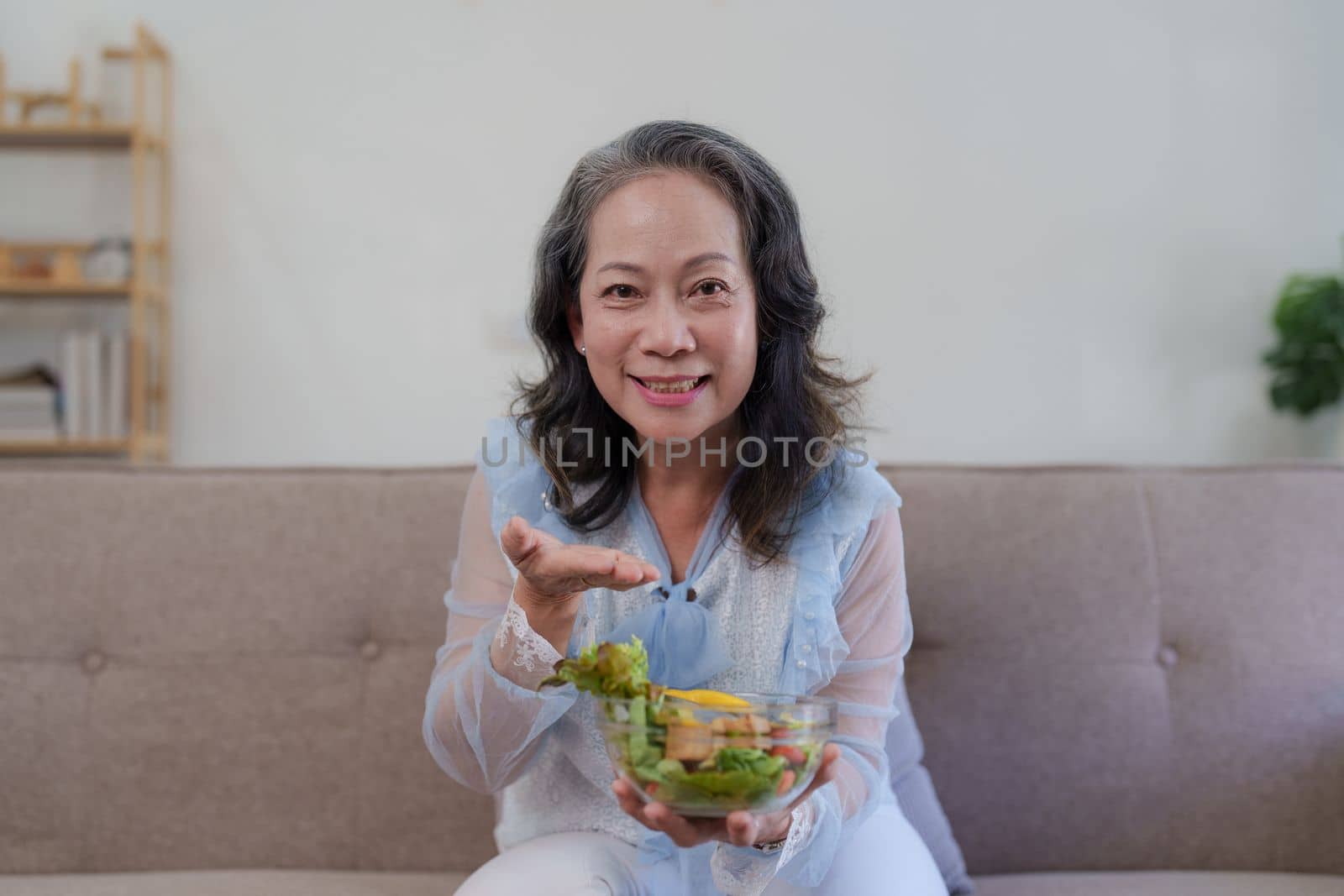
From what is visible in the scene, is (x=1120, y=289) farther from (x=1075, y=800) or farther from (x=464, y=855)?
A: (x=464, y=855)

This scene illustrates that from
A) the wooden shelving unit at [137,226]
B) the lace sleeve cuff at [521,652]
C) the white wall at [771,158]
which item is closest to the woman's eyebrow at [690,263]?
the lace sleeve cuff at [521,652]

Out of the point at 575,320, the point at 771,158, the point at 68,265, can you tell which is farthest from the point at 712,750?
the point at 68,265

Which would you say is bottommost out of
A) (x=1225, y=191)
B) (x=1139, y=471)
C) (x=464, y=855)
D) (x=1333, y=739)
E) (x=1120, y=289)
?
(x=464, y=855)

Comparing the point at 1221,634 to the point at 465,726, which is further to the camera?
the point at 1221,634

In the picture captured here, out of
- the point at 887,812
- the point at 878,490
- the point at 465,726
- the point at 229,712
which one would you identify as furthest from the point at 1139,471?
the point at 229,712

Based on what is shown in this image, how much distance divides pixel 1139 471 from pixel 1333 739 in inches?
16.7

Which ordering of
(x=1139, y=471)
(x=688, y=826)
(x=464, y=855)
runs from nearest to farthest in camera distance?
(x=688, y=826)
(x=464, y=855)
(x=1139, y=471)

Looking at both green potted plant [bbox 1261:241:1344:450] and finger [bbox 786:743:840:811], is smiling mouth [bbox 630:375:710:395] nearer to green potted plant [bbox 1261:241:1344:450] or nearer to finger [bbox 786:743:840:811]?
finger [bbox 786:743:840:811]

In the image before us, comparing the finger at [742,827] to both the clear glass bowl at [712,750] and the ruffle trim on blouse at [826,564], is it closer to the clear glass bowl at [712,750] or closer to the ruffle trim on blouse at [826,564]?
the clear glass bowl at [712,750]

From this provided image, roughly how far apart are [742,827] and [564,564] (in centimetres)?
25

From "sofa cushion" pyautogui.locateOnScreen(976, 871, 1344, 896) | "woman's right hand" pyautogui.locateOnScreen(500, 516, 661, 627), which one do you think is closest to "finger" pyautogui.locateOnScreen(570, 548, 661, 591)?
Answer: "woman's right hand" pyautogui.locateOnScreen(500, 516, 661, 627)

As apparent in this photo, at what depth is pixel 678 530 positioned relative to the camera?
1328 mm

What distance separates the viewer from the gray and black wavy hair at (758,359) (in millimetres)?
1235

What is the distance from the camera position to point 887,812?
1259 mm
